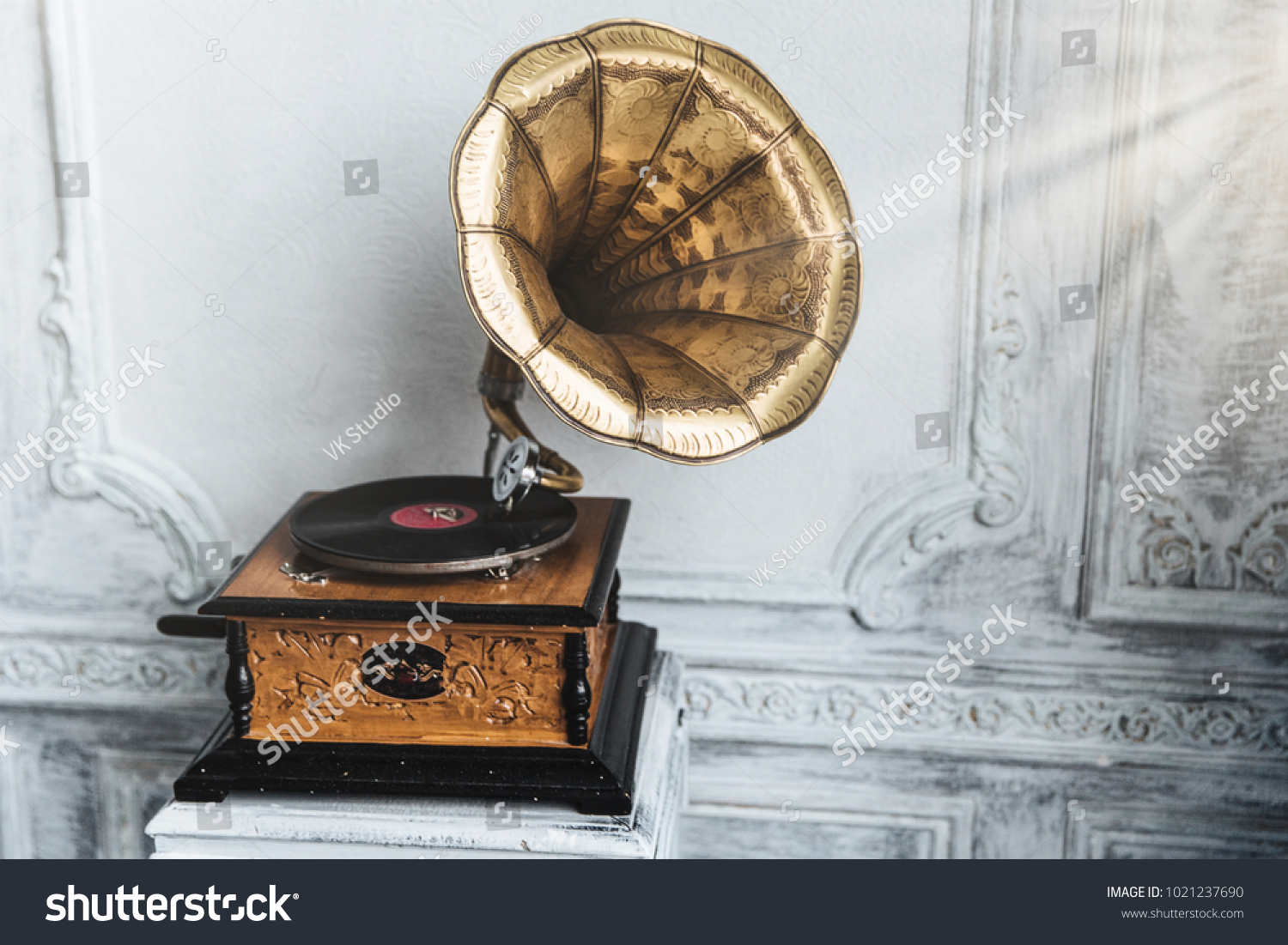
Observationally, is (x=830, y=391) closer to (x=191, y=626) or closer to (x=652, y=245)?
(x=652, y=245)

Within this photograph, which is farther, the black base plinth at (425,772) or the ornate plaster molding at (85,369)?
the ornate plaster molding at (85,369)

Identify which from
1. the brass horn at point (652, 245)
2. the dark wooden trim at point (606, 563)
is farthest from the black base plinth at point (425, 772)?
the brass horn at point (652, 245)

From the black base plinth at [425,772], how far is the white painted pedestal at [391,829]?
0.01 meters

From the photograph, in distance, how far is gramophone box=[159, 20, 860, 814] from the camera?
108 cm

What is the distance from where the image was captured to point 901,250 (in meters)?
1.51

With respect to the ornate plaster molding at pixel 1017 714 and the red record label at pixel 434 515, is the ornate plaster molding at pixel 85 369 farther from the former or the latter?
the ornate plaster molding at pixel 1017 714

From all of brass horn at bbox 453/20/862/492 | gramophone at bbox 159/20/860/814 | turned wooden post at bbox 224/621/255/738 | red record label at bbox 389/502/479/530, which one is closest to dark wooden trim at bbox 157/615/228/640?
gramophone at bbox 159/20/860/814

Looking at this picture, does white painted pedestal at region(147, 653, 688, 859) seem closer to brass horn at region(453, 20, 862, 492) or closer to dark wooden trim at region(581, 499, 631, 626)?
dark wooden trim at region(581, 499, 631, 626)

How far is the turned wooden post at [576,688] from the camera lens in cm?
109

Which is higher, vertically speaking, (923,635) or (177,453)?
(177,453)

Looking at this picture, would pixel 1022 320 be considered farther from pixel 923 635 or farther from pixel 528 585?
pixel 528 585

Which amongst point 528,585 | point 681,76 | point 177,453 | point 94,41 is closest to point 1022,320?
point 681,76
